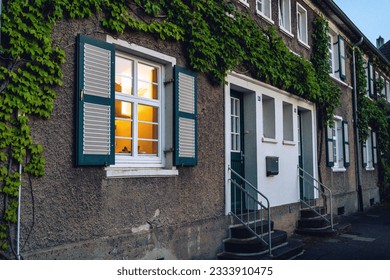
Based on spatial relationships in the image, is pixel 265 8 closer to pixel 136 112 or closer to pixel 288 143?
pixel 288 143

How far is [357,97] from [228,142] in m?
9.37

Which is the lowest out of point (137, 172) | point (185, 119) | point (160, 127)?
point (137, 172)

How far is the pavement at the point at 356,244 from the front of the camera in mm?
6977

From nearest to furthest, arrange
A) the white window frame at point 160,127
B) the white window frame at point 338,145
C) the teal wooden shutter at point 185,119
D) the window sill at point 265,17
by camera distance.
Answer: the white window frame at point 160,127 < the teal wooden shutter at point 185,119 < the window sill at point 265,17 < the white window frame at point 338,145

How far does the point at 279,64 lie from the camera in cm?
870

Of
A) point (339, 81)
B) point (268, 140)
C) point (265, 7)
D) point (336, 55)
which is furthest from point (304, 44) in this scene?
point (268, 140)

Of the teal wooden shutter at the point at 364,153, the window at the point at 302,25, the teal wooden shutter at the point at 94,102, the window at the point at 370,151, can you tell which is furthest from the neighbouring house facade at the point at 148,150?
the window at the point at 370,151

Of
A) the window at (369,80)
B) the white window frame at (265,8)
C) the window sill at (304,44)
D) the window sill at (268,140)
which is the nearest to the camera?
the window sill at (268,140)

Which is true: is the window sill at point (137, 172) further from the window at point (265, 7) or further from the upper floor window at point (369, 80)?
the upper floor window at point (369, 80)

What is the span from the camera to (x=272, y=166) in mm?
8383

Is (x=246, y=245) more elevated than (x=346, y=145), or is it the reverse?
(x=346, y=145)

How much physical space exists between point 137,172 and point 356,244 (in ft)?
17.1

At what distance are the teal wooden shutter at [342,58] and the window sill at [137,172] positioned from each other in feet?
30.7

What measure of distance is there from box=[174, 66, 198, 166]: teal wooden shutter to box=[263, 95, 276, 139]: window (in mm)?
2997
